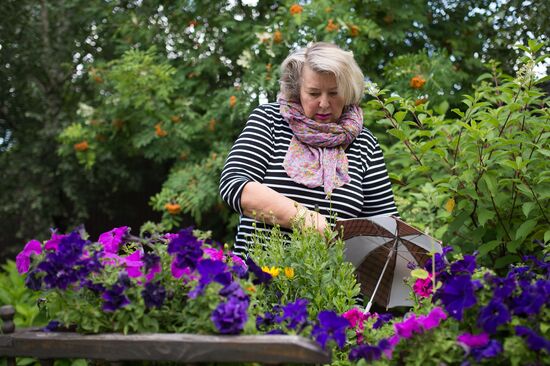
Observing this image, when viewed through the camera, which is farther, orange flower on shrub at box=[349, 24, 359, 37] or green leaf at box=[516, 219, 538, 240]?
orange flower on shrub at box=[349, 24, 359, 37]

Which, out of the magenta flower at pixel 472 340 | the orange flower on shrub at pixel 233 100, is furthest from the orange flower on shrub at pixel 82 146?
the magenta flower at pixel 472 340

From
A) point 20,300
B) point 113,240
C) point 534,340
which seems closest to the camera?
point 534,340

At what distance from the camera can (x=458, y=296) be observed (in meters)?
1.59

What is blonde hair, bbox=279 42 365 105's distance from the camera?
270 centimetres

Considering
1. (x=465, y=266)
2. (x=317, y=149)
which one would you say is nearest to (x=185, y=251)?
(x=465, y=266)

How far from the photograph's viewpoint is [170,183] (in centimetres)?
596

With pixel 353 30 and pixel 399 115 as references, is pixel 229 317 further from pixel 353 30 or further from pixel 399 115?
pixel 353 30

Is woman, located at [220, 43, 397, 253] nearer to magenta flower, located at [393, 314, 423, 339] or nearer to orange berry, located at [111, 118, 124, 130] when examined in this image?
magenta flower, located at [393, 314, 423, 339]

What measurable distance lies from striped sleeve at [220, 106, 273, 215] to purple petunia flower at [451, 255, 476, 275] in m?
0.91

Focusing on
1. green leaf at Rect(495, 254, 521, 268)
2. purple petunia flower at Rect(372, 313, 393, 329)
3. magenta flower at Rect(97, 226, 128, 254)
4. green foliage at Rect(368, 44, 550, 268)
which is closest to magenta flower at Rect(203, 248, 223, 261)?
magenta flower at Rect(97, 226, 128, 254)

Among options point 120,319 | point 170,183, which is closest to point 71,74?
point 170,183

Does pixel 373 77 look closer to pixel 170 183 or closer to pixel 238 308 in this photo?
pixel 170 183

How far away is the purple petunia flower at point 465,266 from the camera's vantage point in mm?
1720

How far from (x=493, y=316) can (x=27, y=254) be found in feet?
3.69
